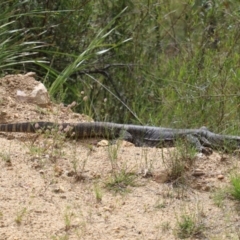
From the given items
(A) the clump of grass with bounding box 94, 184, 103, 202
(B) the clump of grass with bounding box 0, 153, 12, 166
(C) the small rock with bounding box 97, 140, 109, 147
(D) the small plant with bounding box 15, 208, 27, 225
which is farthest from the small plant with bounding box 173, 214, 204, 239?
(C) the small rock with bounding box 97, 140, 109, 147

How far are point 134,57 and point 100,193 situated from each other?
216 inches

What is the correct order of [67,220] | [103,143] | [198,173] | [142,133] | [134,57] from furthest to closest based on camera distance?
1. [134,57]
2. [142,133]
3. [103,143]
4. [198,173]
5. [67,220]

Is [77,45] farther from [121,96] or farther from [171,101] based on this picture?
[171,101]

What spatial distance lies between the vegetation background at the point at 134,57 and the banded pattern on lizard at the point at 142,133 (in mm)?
416

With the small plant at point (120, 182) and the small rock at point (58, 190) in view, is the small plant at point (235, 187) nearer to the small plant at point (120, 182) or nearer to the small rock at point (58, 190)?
the small plant at point (120, 182)

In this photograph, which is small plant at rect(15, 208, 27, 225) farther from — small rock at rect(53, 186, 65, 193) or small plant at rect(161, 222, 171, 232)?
small plant at rect(161, 222, 171, 232)

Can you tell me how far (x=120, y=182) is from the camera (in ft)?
19.3

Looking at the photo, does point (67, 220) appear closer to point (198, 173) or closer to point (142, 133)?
point (198, 173)

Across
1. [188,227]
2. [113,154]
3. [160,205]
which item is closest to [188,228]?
[188,227]

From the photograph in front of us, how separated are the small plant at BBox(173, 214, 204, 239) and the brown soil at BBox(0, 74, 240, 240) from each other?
0.07 ft

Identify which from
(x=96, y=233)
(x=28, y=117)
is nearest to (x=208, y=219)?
(x=96, y=233)

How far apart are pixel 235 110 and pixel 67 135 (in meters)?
2.19

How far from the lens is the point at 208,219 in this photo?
5.38 meters

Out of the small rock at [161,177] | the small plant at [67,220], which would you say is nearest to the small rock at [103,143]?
the small rock at [161,177]
